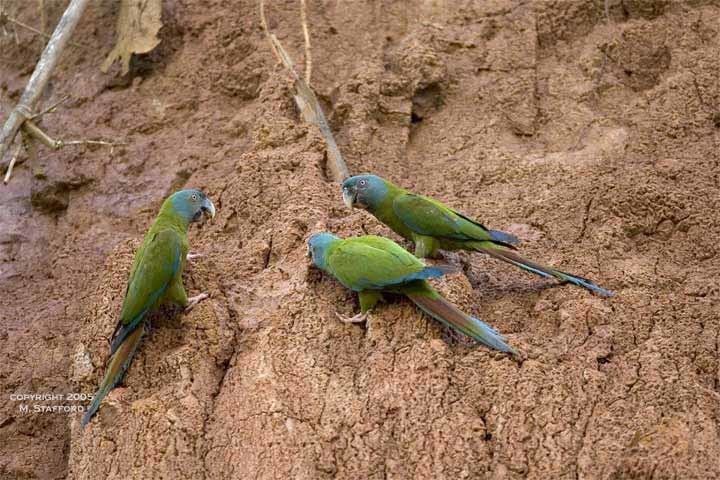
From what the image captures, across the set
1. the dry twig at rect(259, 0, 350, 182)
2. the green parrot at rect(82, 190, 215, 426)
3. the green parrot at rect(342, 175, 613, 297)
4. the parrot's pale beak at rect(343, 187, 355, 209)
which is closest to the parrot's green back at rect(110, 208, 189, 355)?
the green parrot at rect(82, 190, 215, 426)

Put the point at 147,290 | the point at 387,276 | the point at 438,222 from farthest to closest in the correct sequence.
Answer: the point at 438,222 < the point at 147,290 < the point at 387,276

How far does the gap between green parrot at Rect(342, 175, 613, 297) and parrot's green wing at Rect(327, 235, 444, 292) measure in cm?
52

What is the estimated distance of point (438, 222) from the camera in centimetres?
515

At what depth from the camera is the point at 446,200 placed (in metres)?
5.76

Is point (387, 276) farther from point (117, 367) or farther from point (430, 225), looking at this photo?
point (117, 367)

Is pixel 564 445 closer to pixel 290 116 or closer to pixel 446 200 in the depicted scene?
pixel 446 200

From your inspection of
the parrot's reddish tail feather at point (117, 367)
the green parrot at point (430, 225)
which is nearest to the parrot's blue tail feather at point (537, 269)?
the green parrot at point (430, 225)

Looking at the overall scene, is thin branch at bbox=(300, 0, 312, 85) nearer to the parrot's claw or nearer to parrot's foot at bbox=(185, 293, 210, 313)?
parrot's foot at bbox=(185, 293, 210, 313)

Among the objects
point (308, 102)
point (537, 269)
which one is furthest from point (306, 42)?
point (537, 269)

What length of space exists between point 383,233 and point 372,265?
94 cm

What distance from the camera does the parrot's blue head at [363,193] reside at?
5379 mm

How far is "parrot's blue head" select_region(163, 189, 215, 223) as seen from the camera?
5.24 meters

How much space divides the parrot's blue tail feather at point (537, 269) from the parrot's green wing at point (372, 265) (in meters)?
0.64

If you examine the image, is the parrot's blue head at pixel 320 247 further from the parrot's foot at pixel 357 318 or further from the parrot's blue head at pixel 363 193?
the parrot's blue head at pixel 363 193
